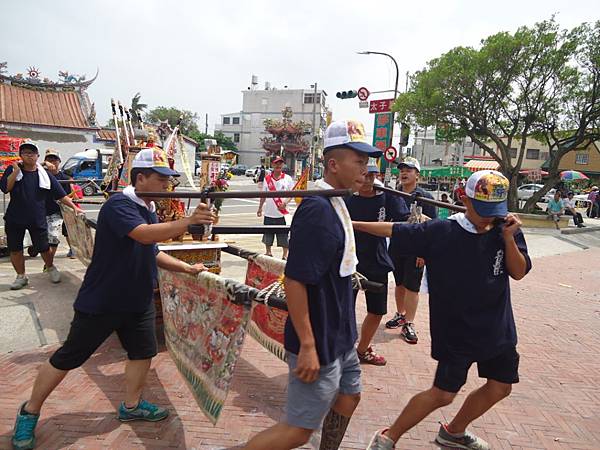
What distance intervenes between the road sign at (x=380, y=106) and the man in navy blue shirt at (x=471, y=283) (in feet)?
58.4

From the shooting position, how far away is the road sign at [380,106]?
1940cm

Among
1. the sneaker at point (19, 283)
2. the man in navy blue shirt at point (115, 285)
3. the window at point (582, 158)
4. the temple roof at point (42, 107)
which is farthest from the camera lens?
the window at point (582, 158)

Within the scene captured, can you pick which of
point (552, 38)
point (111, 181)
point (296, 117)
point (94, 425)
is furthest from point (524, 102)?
point (296, 117)

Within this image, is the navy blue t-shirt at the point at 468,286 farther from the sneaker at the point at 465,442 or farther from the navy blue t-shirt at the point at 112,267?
the navy blue t-shirt at the point at 112,267

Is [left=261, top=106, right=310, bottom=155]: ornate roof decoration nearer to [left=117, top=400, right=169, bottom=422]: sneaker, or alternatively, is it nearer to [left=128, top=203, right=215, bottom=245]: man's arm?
[left=117, top=400, right=169, bottom=422]: sneaker

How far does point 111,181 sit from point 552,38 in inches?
645

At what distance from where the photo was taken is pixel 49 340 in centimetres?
408

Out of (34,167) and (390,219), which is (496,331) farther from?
(34,167)

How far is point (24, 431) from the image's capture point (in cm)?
255

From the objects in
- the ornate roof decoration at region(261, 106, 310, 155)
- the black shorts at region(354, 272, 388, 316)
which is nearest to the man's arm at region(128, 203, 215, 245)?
the black shorts at region(354, 272, 388, 316)

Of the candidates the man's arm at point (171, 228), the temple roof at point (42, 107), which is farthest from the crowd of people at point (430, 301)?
the temple roof at point (42, 107)

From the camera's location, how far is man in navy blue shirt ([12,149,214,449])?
2531 mm

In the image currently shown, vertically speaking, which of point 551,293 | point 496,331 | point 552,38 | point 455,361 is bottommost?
point 551,293

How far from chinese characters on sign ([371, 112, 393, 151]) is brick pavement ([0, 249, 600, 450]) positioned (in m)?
15.2
